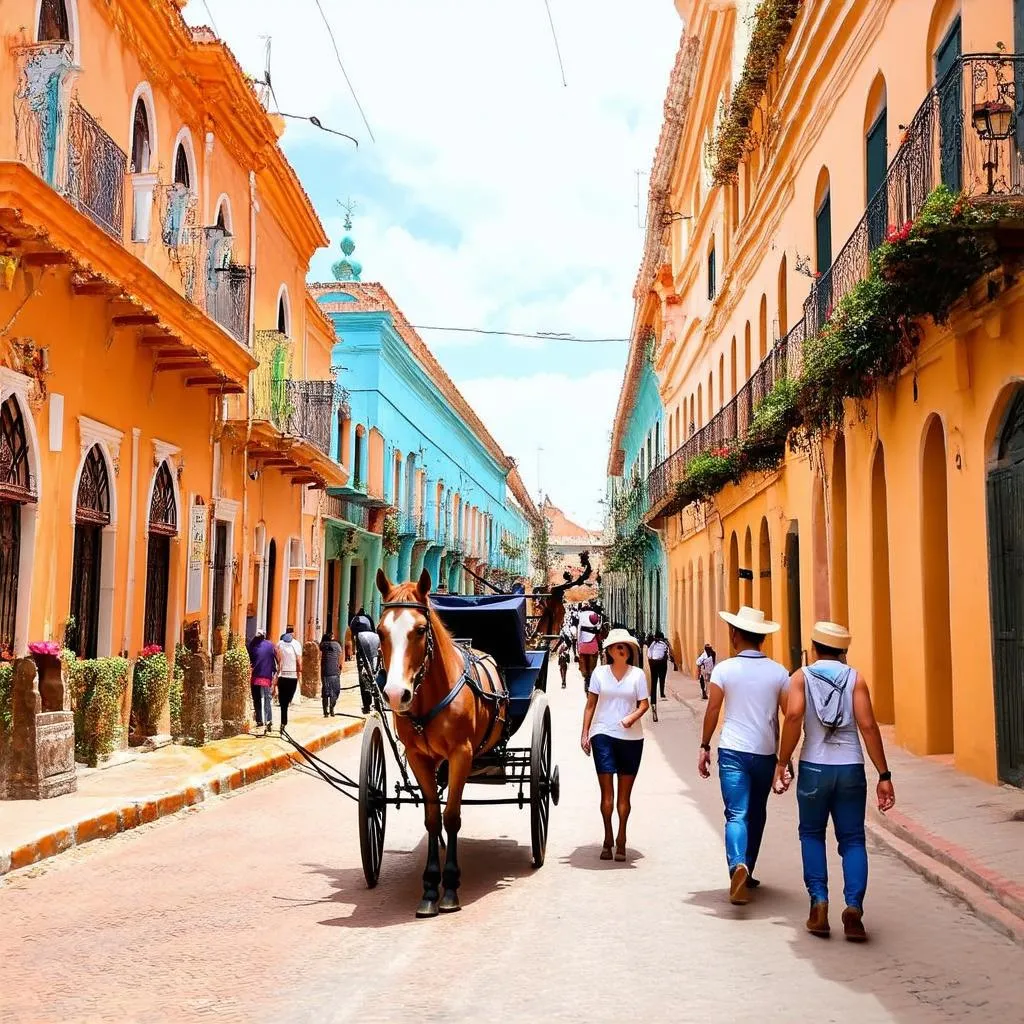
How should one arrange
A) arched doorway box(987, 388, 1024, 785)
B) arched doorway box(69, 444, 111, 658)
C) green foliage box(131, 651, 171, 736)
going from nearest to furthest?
arched doorway box(987, 388, 1024, 785)
arched doorway box(69, 444, 111, 658)
green foliage box(131, 651, 171, 736)

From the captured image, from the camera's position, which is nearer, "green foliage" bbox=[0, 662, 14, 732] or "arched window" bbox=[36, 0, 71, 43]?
"green foliage" bbox=[0, 662, 14, 732]

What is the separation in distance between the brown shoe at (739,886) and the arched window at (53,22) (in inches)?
398

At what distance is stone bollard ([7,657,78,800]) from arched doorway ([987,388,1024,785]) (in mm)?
7704

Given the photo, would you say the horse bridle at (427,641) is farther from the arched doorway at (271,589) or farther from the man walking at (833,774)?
the arched doorway at (271,589)

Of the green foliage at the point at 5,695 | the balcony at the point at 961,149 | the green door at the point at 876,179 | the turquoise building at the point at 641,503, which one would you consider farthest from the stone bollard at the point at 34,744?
the turquoise building at the point at 641,503

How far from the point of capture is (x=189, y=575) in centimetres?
1688

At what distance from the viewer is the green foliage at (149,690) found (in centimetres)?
1349

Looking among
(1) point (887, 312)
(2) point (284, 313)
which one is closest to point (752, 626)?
(1) point (887, 312)

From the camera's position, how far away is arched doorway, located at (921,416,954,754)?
12.1 metres

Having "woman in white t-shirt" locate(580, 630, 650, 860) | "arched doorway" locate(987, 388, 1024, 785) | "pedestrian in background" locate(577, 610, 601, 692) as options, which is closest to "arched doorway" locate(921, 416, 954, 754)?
"arched doorway" locate(987, 388, 1024, 785)

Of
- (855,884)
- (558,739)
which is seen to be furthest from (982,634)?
(558,739)

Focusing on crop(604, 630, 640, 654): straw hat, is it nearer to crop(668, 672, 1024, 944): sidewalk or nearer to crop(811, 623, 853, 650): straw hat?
crop(811, 623, 853, 650): straw hat

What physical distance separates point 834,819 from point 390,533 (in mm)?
31289

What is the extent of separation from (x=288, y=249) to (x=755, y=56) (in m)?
9.13
